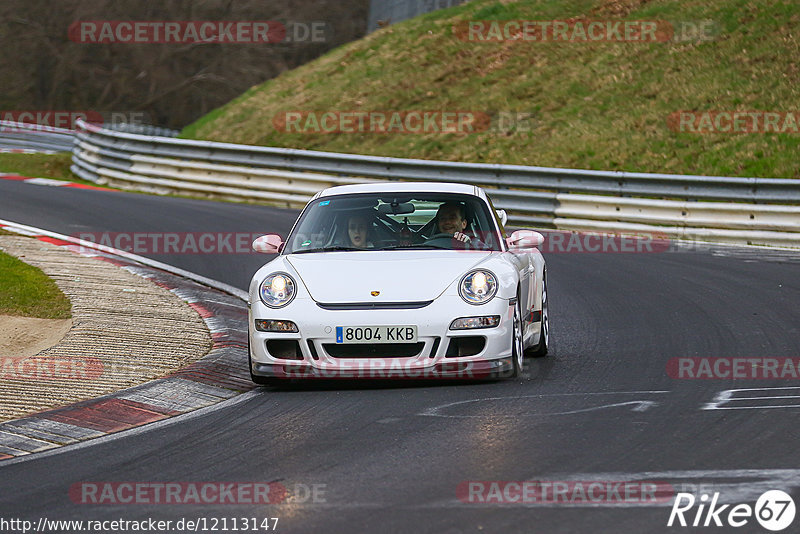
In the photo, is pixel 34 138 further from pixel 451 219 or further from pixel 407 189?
pixel 451 219

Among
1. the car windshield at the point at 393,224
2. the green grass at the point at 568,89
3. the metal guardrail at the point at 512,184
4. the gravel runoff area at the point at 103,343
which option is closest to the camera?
the gravel runoff area at the point at 103,343

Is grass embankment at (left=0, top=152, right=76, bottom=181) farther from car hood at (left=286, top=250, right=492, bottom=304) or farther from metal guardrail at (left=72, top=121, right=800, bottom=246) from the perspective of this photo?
car hood at (left=286, top=250, right=492, bottom=304)

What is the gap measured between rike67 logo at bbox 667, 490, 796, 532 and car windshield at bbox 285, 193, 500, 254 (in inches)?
152

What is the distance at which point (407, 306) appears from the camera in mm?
7641

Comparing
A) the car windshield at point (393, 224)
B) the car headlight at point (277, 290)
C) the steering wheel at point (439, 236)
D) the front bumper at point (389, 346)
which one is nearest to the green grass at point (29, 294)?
the car windshield at point (393, 224)

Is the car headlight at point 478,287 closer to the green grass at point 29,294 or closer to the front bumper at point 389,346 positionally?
the front bumper at point 389,346

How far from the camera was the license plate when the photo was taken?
24.8 feet

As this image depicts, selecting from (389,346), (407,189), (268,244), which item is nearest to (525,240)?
(407,189)

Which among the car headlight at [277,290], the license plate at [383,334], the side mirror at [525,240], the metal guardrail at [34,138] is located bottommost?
the license plate at [383,334]

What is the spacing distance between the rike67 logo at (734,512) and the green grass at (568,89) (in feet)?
53.0

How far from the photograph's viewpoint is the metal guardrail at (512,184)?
1731 cm

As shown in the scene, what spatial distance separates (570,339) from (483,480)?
179 inches

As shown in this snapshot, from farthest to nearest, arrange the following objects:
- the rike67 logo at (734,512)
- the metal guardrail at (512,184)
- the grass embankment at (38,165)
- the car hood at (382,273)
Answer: the grass embankment at (38,165) < the metal guardrail at (512,184) < the car hood at (382,273) < the rike67 logo at (734,512)

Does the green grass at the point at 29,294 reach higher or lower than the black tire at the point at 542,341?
higher
